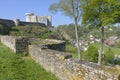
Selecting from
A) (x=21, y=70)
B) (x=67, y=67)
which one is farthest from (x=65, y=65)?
(x=21, y=70)

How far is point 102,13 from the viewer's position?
2589 cm

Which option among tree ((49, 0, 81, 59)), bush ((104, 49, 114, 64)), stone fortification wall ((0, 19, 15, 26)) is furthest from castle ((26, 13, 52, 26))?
tree ((49, 0, 81, 59))

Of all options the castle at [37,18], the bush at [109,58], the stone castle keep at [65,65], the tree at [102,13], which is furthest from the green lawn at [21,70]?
the castle at [37,18]

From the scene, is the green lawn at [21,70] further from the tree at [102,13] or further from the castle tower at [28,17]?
the castle tower at [28,17]

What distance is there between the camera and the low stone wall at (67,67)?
24.9 ft

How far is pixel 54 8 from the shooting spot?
3344 centimetres

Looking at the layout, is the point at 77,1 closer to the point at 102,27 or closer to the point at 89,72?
the point at 102,27

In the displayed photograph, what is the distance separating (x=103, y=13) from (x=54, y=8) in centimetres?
922

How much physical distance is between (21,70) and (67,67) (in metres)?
2.97

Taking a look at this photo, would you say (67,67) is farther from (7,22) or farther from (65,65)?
(7,22)

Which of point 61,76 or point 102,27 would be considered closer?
point 61,76

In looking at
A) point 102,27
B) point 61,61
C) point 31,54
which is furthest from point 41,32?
point 61,61

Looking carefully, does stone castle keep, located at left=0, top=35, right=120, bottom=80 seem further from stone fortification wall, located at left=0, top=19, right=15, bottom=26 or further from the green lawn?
stone fortification wall, located at left=0, top=19, right=15, bottom=26

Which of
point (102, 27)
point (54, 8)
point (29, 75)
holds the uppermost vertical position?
point (54, 8)
